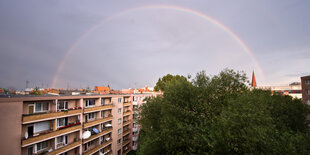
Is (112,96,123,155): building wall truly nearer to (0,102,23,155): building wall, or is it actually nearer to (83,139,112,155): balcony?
(83,139,112,155): balcony

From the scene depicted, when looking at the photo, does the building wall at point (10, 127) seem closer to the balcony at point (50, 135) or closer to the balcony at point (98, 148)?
the balcony at point (50, 135)

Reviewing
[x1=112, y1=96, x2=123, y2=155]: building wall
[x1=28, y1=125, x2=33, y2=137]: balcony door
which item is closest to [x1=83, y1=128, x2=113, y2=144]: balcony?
[x1=112, y1=96, x2=123, y2=155]: building wall

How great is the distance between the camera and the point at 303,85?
113 ft

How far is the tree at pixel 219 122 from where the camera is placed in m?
8.16

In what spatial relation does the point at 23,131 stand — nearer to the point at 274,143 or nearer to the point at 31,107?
the point at 31,107

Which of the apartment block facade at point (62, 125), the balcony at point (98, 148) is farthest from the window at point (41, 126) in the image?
the balcony at point (98, 148)

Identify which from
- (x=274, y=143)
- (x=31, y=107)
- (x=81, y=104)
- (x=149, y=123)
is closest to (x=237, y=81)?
(x=274, y=143)

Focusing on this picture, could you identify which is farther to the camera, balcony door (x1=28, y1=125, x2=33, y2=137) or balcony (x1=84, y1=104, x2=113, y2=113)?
balcony (x1=84, y1=104, x2=113, y2=113)

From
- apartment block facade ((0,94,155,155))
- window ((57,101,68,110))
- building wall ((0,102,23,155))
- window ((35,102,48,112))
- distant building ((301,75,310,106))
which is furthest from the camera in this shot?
distant building ((301,75,310,106))

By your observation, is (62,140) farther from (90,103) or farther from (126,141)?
(126,141)

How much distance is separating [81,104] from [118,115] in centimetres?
1102

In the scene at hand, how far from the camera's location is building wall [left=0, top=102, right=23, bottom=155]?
39.8 ft

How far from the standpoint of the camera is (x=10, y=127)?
12.6 m

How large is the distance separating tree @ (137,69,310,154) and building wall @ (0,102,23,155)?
12781 mm
